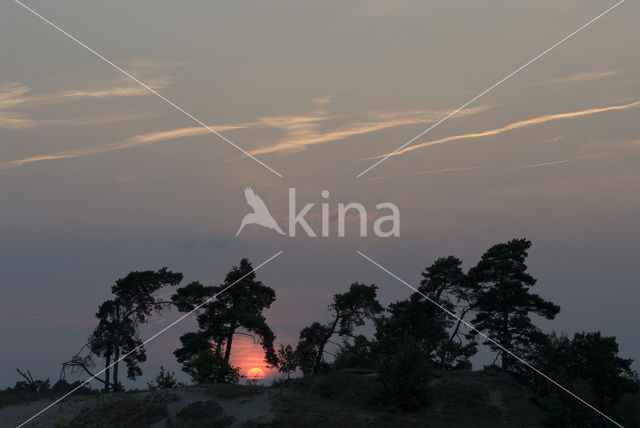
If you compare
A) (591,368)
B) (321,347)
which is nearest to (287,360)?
(321,347)

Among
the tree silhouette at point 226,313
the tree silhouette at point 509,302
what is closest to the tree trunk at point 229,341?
the tree silhouette at point 226,313

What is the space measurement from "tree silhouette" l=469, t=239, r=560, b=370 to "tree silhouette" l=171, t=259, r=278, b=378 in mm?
24320

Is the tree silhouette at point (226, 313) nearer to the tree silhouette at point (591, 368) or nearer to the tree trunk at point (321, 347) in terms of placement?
the tree trunk at point (321, 347)

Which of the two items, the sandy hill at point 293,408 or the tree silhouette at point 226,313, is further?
the tree silhouette at point 226,313

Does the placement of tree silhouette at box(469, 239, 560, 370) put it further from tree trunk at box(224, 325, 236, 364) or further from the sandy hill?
tree trunk at box(224, 325, 236, 364)

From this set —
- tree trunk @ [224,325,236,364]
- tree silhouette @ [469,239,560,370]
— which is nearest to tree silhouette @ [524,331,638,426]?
tree silhouette @ [469,239,560,370]

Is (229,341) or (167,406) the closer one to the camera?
(167,406)

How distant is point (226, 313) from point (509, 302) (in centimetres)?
3130

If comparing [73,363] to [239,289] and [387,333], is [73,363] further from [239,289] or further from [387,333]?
[387,333]

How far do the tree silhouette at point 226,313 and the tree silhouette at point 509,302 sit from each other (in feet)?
79.8

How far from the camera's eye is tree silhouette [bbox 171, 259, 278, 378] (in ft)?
260

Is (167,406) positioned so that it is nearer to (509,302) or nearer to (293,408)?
(293,408)

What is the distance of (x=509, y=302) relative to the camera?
250ft

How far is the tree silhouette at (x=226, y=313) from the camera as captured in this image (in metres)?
79.2
